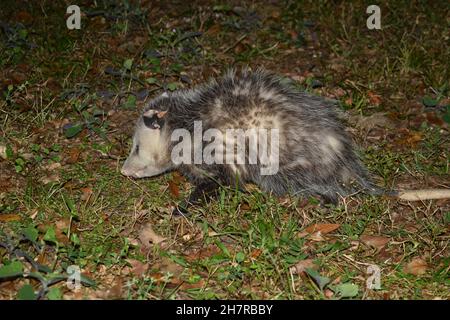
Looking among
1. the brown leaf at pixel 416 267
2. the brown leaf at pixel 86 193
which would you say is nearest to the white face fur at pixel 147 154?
the brown leaf at pixel 86 193

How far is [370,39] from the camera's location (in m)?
4.94

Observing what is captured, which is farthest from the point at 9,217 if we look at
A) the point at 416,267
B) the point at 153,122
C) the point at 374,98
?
the point at 374,98

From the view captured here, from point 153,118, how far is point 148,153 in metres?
0.23

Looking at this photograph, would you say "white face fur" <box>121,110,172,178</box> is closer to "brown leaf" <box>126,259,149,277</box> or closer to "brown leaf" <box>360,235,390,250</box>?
"brown leaf" <box>126,259,149,277</box>

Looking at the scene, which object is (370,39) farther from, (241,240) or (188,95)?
(241,240)

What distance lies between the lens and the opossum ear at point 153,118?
3385 mm

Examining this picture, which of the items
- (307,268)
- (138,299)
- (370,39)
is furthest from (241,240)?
(370,39)

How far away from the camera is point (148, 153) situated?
3525mm

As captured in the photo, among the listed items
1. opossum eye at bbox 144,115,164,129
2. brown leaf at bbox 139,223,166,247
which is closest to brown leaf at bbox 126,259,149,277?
brown leaf at bbox 139,223,166,247

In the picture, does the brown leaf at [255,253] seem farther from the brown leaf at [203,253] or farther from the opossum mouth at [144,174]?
the opossum mouth at [144,174]

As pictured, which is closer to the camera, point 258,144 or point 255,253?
point 255,253

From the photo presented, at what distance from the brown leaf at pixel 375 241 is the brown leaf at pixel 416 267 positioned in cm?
18

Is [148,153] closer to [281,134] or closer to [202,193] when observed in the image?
[202,193]
